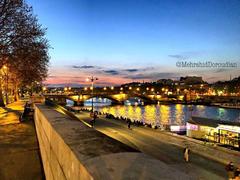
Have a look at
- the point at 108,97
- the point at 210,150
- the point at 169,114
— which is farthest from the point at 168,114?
the point at 210,150

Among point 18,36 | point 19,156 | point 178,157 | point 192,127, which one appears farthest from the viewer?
point 192,127

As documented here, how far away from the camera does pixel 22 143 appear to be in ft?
37.3

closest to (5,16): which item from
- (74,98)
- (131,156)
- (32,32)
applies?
(32,32)

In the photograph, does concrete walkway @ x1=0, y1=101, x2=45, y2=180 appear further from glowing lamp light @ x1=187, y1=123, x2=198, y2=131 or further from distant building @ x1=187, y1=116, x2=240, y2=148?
glowing lamp light @ x1=187, y1=123, x2=198, y2=131

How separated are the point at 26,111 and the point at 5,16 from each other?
8.82 meters

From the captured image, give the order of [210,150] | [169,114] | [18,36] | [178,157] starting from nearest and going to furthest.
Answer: [178,157]
[210,150]
[18,36]
[169,114]

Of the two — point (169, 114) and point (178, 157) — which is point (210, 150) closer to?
point (178, 157)

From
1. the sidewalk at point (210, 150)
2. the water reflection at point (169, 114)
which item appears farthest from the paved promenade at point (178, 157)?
the water reflection at point (169, 114)

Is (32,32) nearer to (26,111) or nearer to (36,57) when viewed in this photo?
(36,57)

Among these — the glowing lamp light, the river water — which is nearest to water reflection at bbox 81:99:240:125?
the river water

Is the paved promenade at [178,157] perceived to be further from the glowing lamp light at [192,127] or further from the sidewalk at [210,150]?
the glowing lamp light at [192,127]

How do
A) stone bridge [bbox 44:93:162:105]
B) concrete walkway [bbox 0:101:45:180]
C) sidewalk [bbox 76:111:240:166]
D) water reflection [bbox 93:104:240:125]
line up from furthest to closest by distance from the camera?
stone bridge [bbox 44:93:162:105]
water reflection [bbox 93:104:240:125]
sidewalk [bbox 76:111:240:166]
concrete walkway [bbox 0:101:45:180]

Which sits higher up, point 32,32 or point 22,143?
point 32,32

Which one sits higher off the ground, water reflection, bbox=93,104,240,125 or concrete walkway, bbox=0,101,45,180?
concrete walkway, bbox=0,101,45,180
